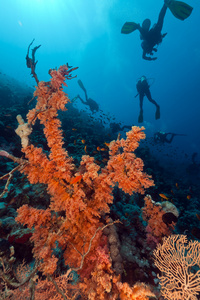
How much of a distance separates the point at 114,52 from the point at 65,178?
13190 cm

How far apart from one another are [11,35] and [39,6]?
43828 mm

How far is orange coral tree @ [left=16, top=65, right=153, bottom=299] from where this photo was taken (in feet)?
7.27

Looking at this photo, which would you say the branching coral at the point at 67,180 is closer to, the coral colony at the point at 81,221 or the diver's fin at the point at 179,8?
the coral colony at the point at 81,221

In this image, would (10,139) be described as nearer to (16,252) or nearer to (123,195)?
(16,252)

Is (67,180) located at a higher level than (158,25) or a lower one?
lower

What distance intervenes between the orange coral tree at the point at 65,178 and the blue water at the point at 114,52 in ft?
254

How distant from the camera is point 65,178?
2.52 metres

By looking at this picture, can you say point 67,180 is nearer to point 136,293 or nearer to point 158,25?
point 136,293

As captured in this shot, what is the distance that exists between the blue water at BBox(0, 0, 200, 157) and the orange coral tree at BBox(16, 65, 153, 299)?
7732cm

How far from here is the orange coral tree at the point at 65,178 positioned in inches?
87.3

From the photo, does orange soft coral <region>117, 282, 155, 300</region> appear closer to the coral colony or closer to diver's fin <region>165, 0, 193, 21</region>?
the coral colony

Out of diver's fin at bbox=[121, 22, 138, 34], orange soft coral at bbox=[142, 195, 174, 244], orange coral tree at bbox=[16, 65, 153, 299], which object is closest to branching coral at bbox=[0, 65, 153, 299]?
orange coral tree at bbox=[16, 65, 153, 299]

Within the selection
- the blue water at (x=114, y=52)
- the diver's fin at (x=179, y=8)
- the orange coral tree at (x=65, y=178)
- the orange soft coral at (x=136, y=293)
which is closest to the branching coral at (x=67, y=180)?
the orange coral tree at (x=65, y=178)

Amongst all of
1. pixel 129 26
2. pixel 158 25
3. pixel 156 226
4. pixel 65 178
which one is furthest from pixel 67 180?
pixel 129 26
